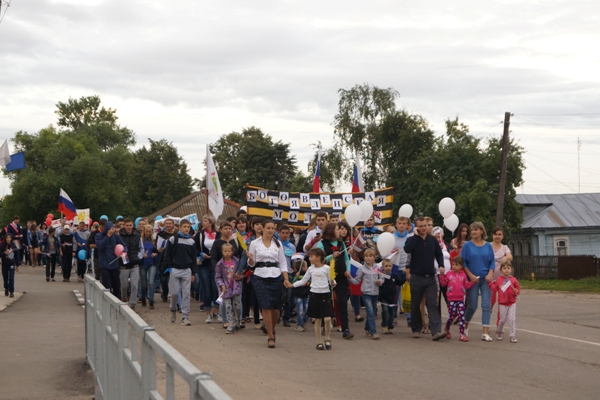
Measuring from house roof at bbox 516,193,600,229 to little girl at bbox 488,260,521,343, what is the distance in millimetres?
49021

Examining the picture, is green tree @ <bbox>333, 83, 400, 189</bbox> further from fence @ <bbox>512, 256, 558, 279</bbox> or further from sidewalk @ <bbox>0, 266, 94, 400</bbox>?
sidewalk @ <bbox>0, 266, 94, 400</bbox>

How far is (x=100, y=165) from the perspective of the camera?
3194 inches

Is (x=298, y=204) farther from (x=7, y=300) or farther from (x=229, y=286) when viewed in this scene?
(x=229, y=286)

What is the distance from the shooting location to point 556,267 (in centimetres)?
4247

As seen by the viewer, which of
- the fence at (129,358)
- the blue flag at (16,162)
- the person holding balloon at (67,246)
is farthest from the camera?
the person holding balloon at (67,246)

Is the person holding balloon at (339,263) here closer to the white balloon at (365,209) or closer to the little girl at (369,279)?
the little girl at (369,279)

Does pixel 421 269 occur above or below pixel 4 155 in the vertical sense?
below

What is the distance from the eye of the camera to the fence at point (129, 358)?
3000 millimetres

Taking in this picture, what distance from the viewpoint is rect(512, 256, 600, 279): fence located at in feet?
128

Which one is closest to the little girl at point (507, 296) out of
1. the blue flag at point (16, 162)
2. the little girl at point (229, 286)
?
the little girl at point (229, 286)

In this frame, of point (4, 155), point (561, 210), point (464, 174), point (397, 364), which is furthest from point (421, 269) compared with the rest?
point (561, 210)

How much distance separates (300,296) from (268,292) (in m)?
1.75

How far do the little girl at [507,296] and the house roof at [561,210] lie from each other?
49.0m

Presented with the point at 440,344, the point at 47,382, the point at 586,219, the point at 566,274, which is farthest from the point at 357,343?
the point at 586,219
